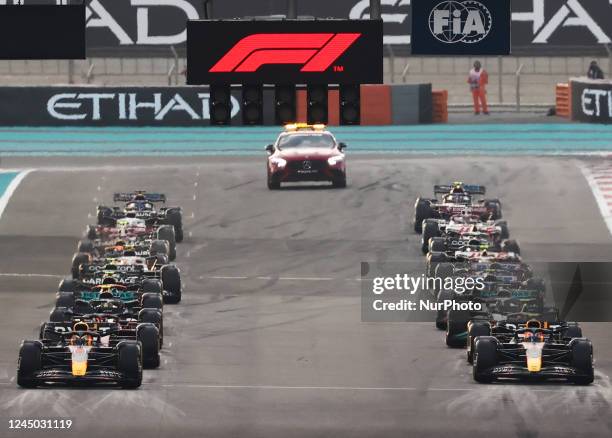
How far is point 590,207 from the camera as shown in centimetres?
4359

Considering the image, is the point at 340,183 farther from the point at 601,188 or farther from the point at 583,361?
the point at 583,361

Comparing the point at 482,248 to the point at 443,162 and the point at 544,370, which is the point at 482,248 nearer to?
the point at 544,370

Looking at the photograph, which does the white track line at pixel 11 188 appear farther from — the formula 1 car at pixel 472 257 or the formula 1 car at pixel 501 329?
the formula 1 car at pixel 501 329

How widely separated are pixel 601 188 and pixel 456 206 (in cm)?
656

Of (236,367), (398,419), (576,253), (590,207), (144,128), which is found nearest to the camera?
(398,419)

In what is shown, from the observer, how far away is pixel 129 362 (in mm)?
25203

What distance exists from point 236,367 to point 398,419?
4.48 meters

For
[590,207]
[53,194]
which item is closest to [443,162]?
[590,207]

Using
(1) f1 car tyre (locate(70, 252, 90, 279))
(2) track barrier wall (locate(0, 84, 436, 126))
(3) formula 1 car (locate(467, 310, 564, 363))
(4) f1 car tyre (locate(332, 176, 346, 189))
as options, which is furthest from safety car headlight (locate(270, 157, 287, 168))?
(3) formula 1 car (locate(467, 310, 564, 363))

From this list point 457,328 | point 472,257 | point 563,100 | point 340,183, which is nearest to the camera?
point 457,328

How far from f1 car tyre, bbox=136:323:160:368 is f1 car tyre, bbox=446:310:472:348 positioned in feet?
15.6

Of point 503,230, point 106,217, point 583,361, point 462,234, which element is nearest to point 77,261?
point 106,217

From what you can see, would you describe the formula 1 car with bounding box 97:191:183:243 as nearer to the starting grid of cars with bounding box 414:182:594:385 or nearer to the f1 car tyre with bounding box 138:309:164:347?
the starting grid of cars with bounding box 414:182:594:385

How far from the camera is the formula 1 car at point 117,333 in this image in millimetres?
26500
